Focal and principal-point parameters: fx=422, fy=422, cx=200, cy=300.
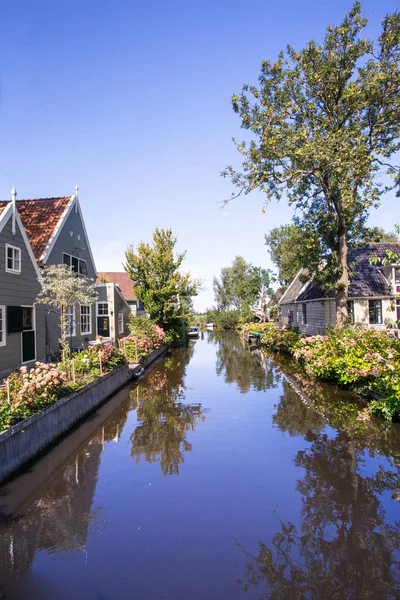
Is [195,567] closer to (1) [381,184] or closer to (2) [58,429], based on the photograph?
(2) [58,429]

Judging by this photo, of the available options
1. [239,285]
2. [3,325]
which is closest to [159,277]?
[3,325]

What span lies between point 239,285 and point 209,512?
61.5 meters

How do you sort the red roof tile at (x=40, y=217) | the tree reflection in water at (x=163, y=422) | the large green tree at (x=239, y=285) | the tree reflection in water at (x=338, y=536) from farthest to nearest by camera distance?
the large green tree at (x=239, y=285), the red roof tile at (x=40, y=217), the tree reflection in water at (x=163, y=422), the tree reflection in water at (x=338, y=536)

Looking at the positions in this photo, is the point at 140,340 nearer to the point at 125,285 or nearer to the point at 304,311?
the point at 304,311

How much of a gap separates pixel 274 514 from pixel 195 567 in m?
1.72

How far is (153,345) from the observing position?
27250mm

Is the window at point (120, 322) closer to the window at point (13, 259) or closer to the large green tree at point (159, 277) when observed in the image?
the large green tree at point (159, 277)

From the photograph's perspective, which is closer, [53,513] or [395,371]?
[53,513]

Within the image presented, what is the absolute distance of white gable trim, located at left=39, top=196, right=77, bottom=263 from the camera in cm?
1734

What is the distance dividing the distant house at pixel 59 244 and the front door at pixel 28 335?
Result: 95cm

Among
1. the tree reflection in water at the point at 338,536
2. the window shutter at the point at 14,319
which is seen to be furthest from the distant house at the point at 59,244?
the tree reflection in water at the point at 338,536

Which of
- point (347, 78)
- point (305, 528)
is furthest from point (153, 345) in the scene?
point (305, 528)

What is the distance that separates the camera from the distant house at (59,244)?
1769 centimetres

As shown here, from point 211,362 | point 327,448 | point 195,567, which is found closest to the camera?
point 195,567
